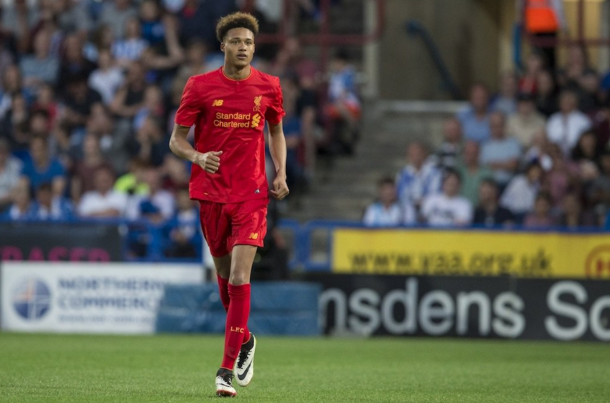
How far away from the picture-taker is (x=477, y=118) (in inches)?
750

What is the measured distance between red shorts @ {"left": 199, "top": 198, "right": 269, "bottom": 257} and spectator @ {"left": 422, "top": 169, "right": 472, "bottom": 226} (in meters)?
8.85

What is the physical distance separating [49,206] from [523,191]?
22.2ft

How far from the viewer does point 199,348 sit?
13359 mm

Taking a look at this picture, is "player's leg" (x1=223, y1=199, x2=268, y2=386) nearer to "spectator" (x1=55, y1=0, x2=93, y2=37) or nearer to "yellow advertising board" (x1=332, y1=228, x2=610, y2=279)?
"yellow advertising board" (x1=332, y1=228, x2=610, y2=279)

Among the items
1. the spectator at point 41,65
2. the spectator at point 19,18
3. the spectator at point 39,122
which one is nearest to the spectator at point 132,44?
the spectator at point 41,65

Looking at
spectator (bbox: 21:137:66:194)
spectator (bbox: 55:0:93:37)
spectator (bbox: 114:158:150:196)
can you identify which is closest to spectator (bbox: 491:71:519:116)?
spectator (bbox: 114:158:150:196)

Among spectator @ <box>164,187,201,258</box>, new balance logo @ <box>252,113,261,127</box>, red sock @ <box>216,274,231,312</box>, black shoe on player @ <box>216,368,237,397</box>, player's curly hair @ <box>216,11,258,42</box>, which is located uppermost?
player's curly hair @ <box>216,11,258,42</box>

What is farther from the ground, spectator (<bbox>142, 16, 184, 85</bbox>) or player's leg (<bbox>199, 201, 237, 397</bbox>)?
spectator (<bbox>142, 16, 184, 85</bbox>)

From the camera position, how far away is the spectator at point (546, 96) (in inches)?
747

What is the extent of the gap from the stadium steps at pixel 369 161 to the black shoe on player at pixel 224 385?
11324 millimetres

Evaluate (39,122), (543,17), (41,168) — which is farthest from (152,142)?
(543,17)

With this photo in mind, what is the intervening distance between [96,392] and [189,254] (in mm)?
9119

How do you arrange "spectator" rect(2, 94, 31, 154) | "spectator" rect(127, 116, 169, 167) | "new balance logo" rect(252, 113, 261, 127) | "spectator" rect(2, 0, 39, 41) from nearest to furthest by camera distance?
"new balance logo" rect(252, 113, 261, 127) → "spectator" rect(127, 116, 169, 167) → "spectator" rect(2, 94, 31, 154) → "spectator" rect(2, 0, 39, 41)

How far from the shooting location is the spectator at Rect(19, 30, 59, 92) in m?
21.8
